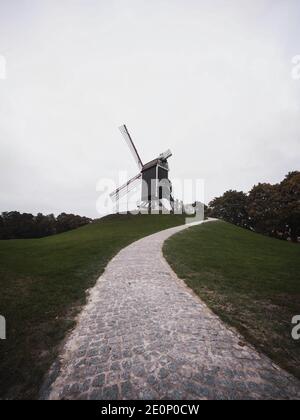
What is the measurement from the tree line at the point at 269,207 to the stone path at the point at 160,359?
47.4m

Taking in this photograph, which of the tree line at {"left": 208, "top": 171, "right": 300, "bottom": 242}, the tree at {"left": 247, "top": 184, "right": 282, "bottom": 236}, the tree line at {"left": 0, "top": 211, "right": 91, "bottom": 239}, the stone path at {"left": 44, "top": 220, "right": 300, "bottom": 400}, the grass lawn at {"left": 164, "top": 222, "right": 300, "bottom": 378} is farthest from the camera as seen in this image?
the tree line at {"left": 0, "top": 211, "right": 91, "bottom": 239}

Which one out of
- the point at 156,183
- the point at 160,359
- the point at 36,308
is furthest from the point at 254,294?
the point at 156,183

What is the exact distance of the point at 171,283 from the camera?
977cm

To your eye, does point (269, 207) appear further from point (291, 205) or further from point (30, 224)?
point (30, 224)

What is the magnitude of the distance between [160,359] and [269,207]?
55.8 metres

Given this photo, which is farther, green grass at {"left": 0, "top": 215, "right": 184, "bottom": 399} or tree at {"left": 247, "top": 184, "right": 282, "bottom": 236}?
tree at {"left": 247, "top": 184, "right": 282, "bottom": 236}

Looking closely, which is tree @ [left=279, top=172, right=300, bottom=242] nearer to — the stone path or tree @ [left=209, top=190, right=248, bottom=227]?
tree @ [left=209, top=190, right=248, bottom=227]

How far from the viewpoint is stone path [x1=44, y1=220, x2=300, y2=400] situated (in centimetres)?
379

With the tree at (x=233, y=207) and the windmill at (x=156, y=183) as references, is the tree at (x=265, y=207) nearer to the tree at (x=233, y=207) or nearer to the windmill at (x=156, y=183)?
the tree at (x=233, y=207)

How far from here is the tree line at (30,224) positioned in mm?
66312

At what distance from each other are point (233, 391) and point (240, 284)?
6675 mm

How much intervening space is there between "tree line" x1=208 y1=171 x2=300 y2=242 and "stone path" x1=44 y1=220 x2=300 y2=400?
47.4 m

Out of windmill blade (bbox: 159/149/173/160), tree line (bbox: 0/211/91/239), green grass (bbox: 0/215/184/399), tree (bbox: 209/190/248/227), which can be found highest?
windmill blade (bbox: 159/149/173/160)

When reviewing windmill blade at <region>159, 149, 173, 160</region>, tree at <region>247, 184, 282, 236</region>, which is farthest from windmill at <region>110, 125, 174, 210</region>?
tree at <region>247, 184, 282, 236</region>
